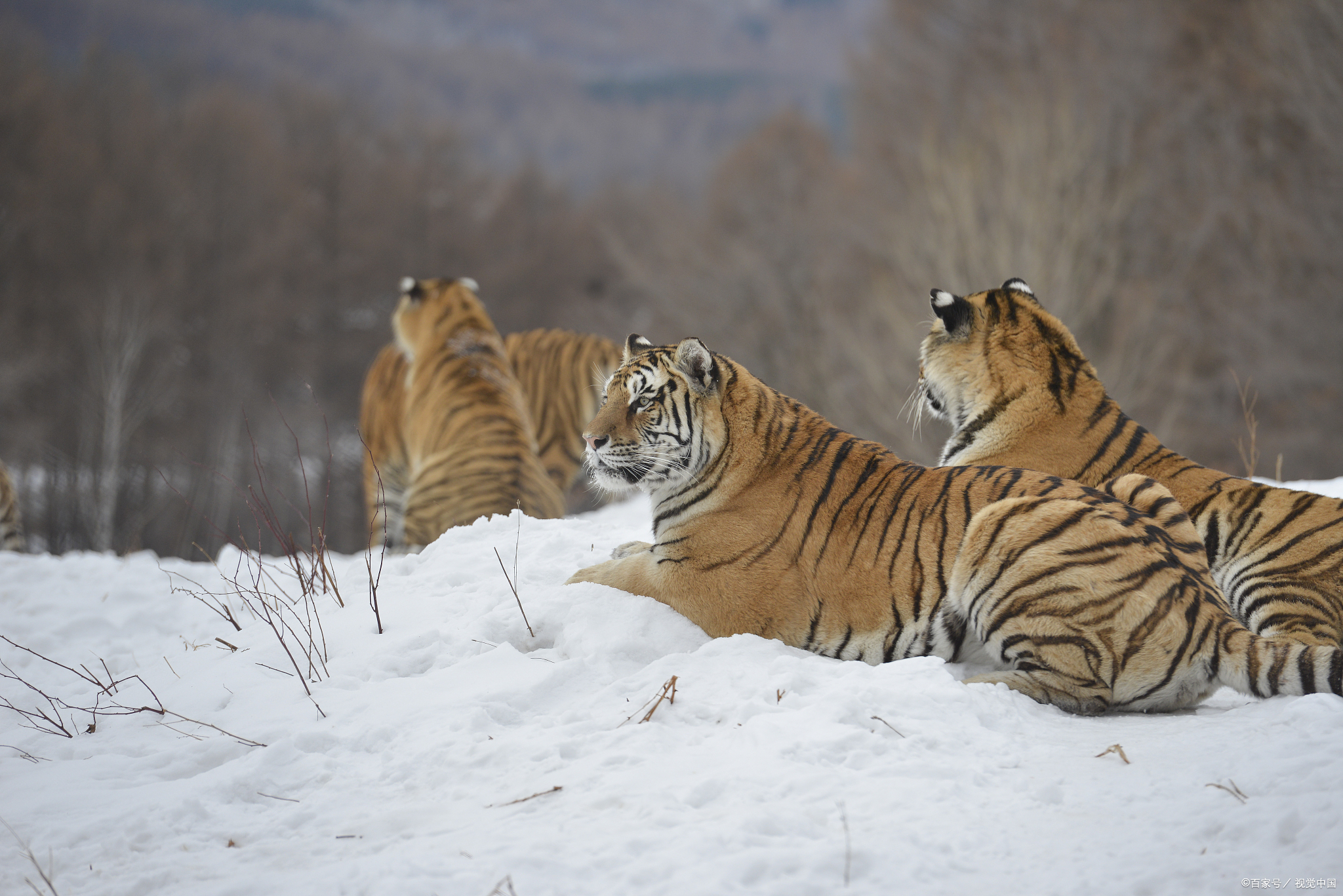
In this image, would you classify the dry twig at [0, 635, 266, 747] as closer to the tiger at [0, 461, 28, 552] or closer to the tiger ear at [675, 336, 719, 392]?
the tiger ear at [675, 336, 719, 392]

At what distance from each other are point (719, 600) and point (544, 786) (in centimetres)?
116

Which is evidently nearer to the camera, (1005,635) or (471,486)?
(1005,635)

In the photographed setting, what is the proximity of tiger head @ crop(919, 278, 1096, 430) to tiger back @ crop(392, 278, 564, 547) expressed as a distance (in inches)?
102

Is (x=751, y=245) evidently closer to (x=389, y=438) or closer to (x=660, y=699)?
(x=389, y=438)

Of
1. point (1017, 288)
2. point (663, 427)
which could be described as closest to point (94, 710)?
point (663, 427)

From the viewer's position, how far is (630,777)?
266cm

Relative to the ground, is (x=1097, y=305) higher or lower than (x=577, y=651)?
higher

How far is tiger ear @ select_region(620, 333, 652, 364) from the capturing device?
13.9 ft

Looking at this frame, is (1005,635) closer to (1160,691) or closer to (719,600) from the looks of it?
(1160,691)

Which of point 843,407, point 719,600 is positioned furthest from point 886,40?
point 719,600

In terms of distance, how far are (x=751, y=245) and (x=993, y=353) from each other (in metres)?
29.5

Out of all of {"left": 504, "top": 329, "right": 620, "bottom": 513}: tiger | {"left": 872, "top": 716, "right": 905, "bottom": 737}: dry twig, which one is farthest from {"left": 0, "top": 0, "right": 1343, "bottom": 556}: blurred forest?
{"left": 872, "top": 716, "right": 905, "bottom": 737}: dry twig

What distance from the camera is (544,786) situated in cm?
265

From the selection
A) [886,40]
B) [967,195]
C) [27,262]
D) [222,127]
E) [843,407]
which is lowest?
[843,407]
